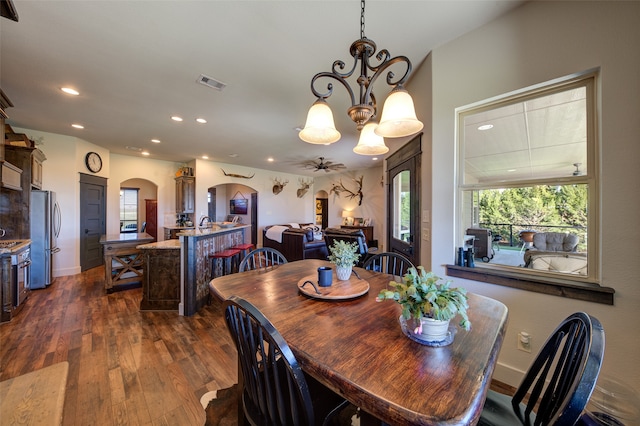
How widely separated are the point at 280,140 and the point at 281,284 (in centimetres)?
381

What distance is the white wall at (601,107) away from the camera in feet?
4.65

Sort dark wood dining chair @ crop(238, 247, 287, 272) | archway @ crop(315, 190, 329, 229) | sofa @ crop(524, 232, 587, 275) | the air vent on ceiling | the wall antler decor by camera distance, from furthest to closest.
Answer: archway @ crop(315, 190, 329, 229) → the wall antler decor → the air vent on ceiling → dark wood dining chair @ crop(238, 247, 287, 272) → sofa @ crop(524, 232, 587, 275)

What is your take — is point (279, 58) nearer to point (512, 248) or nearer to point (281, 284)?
point (281, 284)

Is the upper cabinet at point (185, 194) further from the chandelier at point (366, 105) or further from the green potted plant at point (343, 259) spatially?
the green potted plant at point (343, 259)

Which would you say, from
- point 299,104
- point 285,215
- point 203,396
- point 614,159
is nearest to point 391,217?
point 299,104

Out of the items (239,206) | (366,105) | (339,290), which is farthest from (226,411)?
(239,206)

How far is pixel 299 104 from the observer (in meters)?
3.20

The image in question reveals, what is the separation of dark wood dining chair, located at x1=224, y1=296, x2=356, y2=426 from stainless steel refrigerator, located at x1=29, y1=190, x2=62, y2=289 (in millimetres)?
4988

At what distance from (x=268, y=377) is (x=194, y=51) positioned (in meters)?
2.64

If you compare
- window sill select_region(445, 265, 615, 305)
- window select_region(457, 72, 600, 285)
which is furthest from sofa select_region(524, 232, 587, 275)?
window sill select_region(445, 265, 615, 305)

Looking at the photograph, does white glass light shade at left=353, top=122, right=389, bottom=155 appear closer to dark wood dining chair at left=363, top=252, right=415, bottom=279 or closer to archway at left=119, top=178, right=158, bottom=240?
dark wood dining chair at left=363, top=252, right=415, bottom=279

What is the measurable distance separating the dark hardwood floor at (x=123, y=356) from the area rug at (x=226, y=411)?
0.23 ft

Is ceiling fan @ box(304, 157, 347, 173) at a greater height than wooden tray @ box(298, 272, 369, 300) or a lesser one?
greater

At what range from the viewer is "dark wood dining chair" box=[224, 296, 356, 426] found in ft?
2.55
